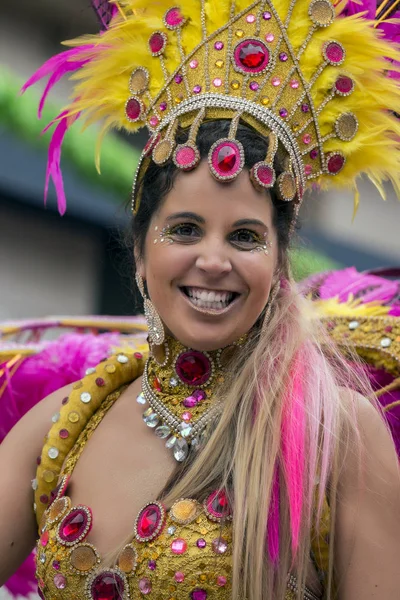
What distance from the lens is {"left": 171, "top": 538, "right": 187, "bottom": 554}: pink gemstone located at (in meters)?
1.99

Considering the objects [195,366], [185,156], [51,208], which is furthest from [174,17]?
[51,208]

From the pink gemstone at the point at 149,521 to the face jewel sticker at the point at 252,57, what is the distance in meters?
0.97

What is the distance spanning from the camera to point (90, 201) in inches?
316

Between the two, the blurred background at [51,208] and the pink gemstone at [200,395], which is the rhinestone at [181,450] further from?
the blurred background at [51,208]

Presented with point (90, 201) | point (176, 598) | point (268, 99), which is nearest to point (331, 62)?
point (268, 99)

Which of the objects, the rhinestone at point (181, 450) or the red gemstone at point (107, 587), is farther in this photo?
the rhinestone at point (181, 450)

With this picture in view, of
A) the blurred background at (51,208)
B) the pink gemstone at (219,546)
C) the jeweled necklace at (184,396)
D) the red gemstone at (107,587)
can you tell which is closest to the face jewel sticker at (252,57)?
the jeweled necklace at (184,396)

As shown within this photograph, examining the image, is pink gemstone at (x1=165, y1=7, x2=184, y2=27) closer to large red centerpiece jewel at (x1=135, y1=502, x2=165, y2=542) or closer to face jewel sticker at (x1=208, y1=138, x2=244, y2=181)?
face jewel sticker at (x1=208, y1=138, x2=244, y2=181)

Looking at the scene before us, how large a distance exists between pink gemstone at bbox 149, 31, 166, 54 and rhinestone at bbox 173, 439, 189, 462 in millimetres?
883

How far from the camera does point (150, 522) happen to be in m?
2.05

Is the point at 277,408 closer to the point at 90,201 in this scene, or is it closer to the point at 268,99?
the point at 268,99

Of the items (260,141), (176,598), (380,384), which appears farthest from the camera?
(380,384)

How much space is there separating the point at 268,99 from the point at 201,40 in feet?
0.69

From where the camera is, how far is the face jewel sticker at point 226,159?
206 cm
